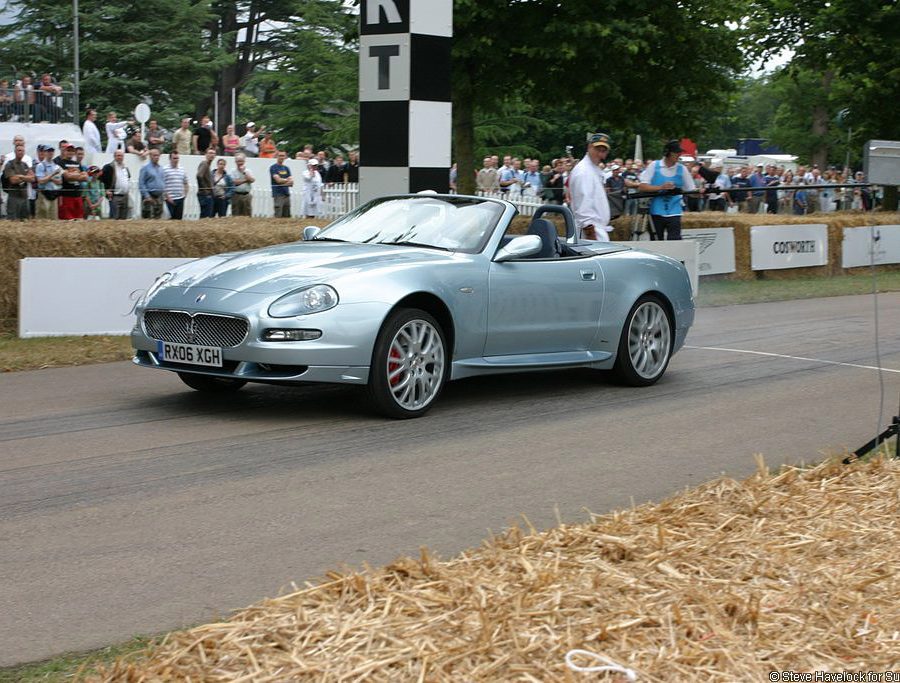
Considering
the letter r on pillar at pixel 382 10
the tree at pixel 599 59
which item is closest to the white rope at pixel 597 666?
the letter r on pillar at pixel 382 10

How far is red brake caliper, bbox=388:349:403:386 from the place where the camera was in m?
8.34

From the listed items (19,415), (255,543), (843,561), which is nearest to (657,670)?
(843,561)

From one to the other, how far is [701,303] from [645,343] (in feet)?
26.4

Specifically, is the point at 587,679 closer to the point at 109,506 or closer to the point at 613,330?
the point at 109,506

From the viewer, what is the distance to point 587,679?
3.26 m

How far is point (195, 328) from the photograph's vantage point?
829 centimetres

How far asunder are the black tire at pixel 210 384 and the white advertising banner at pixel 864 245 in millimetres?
17674

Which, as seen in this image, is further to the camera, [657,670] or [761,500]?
[761,500]

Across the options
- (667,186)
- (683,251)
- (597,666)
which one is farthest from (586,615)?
(683,251)

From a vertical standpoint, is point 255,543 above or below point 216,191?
below

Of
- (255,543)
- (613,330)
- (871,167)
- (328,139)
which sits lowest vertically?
(255,543)

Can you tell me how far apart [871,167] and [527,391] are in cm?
376

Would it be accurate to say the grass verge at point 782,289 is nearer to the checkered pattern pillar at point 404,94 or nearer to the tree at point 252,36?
the checkered pattern pillar at point 404,94

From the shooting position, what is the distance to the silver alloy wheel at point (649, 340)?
1021 cm
